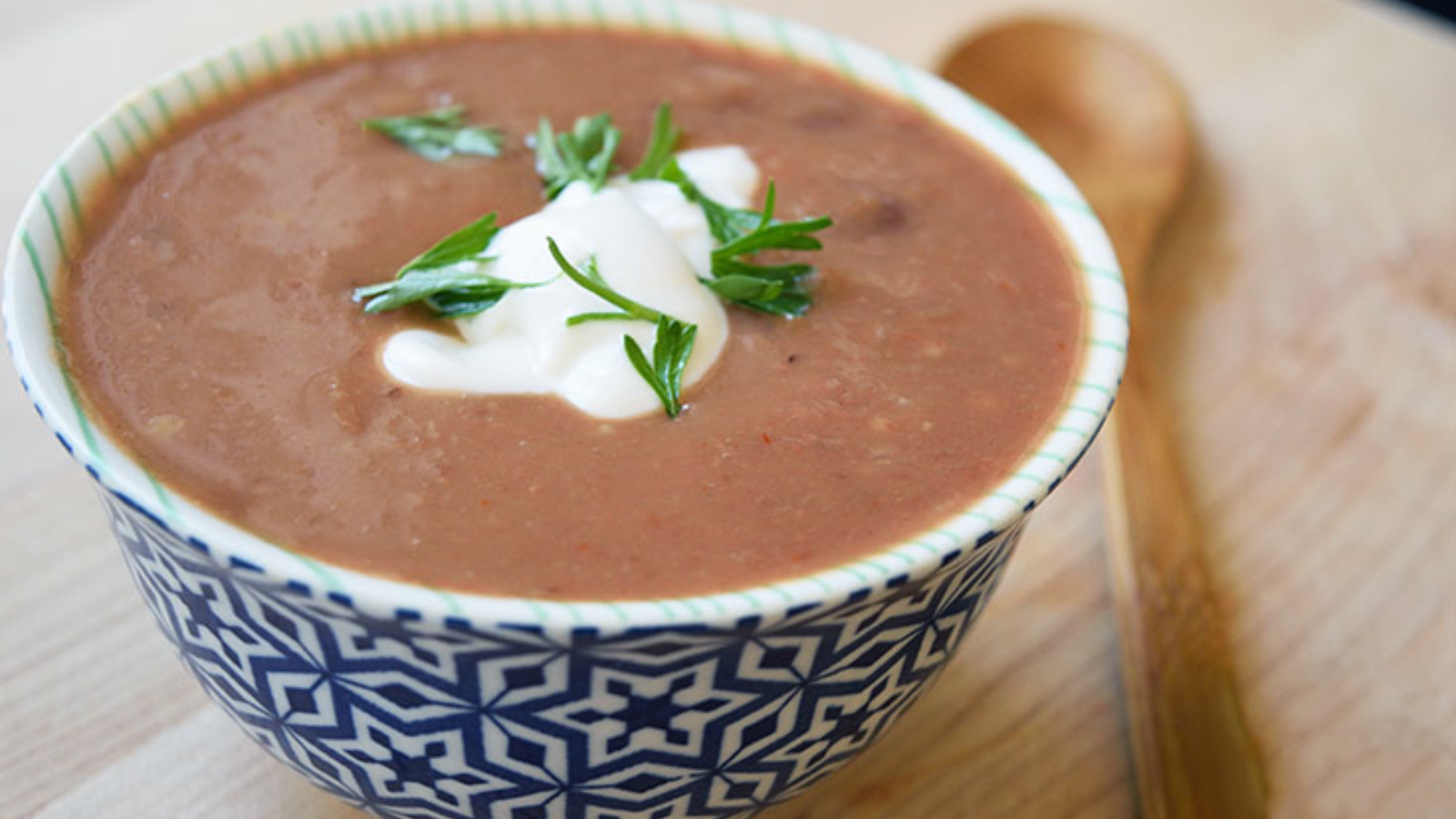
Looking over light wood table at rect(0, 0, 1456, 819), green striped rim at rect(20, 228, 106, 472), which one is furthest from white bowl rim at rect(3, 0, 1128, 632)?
light wood table at rect(0, 0, 1456, 819)

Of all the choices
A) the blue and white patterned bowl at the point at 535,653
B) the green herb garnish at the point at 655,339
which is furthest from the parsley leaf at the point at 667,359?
the blue and white patterned bowl at the point at 535,653

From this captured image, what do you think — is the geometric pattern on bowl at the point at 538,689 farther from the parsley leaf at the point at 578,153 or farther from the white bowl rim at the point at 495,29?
the parsley leaf at the point at 578,153

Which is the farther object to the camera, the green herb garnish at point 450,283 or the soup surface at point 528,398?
the green herb garnish at point 450,283

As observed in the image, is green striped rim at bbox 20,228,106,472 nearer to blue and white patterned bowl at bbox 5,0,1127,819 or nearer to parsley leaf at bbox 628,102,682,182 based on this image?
blue and white patterned bowl at bbox 5,0,1127,819

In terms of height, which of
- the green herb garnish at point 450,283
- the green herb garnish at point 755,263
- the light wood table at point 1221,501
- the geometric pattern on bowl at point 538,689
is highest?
the green herb garnish at point 450,283

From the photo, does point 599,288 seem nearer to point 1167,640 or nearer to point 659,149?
point 659,149

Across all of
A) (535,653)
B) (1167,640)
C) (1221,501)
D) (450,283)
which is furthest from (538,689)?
(1221,501)

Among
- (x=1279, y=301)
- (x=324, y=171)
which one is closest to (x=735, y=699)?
(x=324, y=171)

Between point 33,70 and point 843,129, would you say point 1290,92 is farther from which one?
point 33,70
